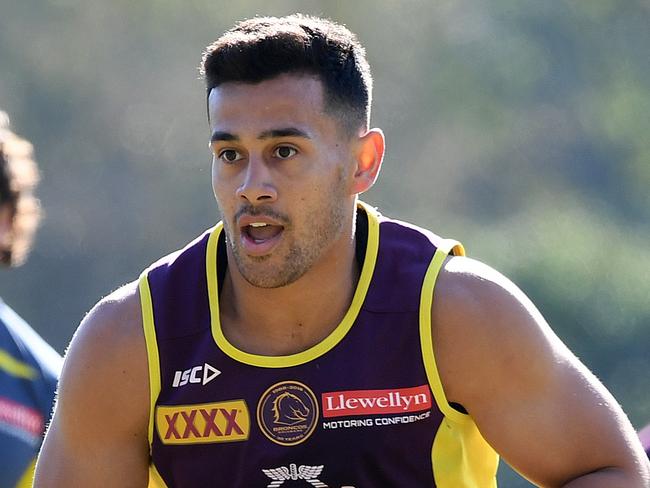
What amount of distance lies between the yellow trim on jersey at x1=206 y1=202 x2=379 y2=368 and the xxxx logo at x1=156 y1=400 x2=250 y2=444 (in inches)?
5.2

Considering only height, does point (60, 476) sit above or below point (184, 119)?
below

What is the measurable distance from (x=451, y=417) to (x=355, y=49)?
110cm

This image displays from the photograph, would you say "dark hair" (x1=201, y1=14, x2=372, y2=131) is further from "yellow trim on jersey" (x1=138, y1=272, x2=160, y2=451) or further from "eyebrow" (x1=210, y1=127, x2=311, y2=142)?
"yellow trim on jersey" (x1=138, y1=272, x2=160, y2=451)

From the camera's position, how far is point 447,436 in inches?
144

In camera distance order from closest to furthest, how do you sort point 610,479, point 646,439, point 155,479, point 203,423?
1. point 610,479
2. point 203,423
3. point 155,479
4. point 646,439

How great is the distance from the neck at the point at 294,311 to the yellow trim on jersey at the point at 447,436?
10.0 inches

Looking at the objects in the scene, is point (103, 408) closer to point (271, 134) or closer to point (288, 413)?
point (288, 413)

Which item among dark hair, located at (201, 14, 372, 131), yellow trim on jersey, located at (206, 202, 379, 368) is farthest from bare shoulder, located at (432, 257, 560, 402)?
dark hair, located at (201, 14, 372, 131)

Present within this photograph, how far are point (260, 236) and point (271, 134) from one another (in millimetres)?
272

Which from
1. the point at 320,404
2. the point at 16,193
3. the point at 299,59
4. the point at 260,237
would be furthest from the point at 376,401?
the point at 16,193

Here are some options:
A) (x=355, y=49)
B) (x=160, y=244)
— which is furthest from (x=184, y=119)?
(x=355, y=49)

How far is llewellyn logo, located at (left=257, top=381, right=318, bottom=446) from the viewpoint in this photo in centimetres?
362

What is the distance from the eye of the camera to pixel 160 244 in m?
15.4

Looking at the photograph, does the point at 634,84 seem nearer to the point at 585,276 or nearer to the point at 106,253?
the point at 585,276
